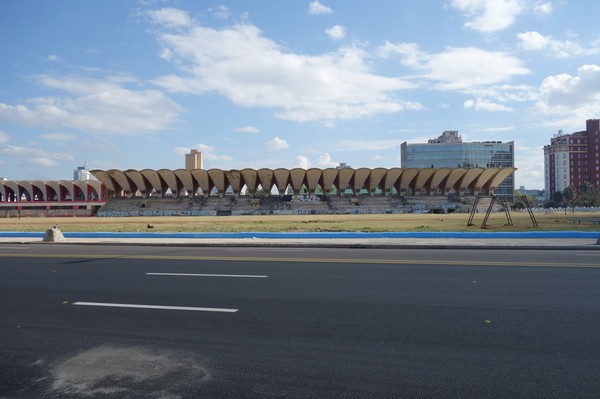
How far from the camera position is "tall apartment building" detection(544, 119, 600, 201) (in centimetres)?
14662

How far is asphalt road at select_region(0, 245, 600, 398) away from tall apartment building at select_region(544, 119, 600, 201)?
6212 inches

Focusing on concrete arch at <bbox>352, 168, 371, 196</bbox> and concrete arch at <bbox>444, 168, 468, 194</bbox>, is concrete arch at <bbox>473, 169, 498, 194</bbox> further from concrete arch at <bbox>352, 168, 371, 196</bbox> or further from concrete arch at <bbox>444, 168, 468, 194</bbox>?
concrete arch at <bbox>352, 168, 371, 196</bbox>

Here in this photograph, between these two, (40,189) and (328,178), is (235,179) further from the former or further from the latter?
(40,189)

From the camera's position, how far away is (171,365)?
5.15m

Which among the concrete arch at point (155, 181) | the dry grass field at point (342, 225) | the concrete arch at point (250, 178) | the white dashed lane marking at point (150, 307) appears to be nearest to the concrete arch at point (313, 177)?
the concrete arch at point (250, 178)

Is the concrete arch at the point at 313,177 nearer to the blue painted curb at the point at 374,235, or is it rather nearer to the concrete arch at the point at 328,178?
the concrete arch at the point at 328,178

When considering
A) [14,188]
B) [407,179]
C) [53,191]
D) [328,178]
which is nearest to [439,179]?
[407,179]

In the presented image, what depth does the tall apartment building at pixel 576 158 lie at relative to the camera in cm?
14662

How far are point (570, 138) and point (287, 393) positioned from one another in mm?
175166

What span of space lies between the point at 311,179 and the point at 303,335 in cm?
9653

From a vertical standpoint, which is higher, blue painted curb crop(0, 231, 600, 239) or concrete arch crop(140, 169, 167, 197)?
concrete arch crop(140, 169, 167, 197)

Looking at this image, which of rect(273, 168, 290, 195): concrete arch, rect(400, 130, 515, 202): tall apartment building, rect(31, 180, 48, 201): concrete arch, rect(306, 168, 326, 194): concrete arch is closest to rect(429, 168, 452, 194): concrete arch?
rect(306, 168, 326, 194): concrete arch

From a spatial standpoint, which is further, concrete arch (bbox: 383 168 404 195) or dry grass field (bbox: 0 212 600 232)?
concrete arch (bbox: 383 168 404 195)

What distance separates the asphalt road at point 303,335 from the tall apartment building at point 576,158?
158 meters
